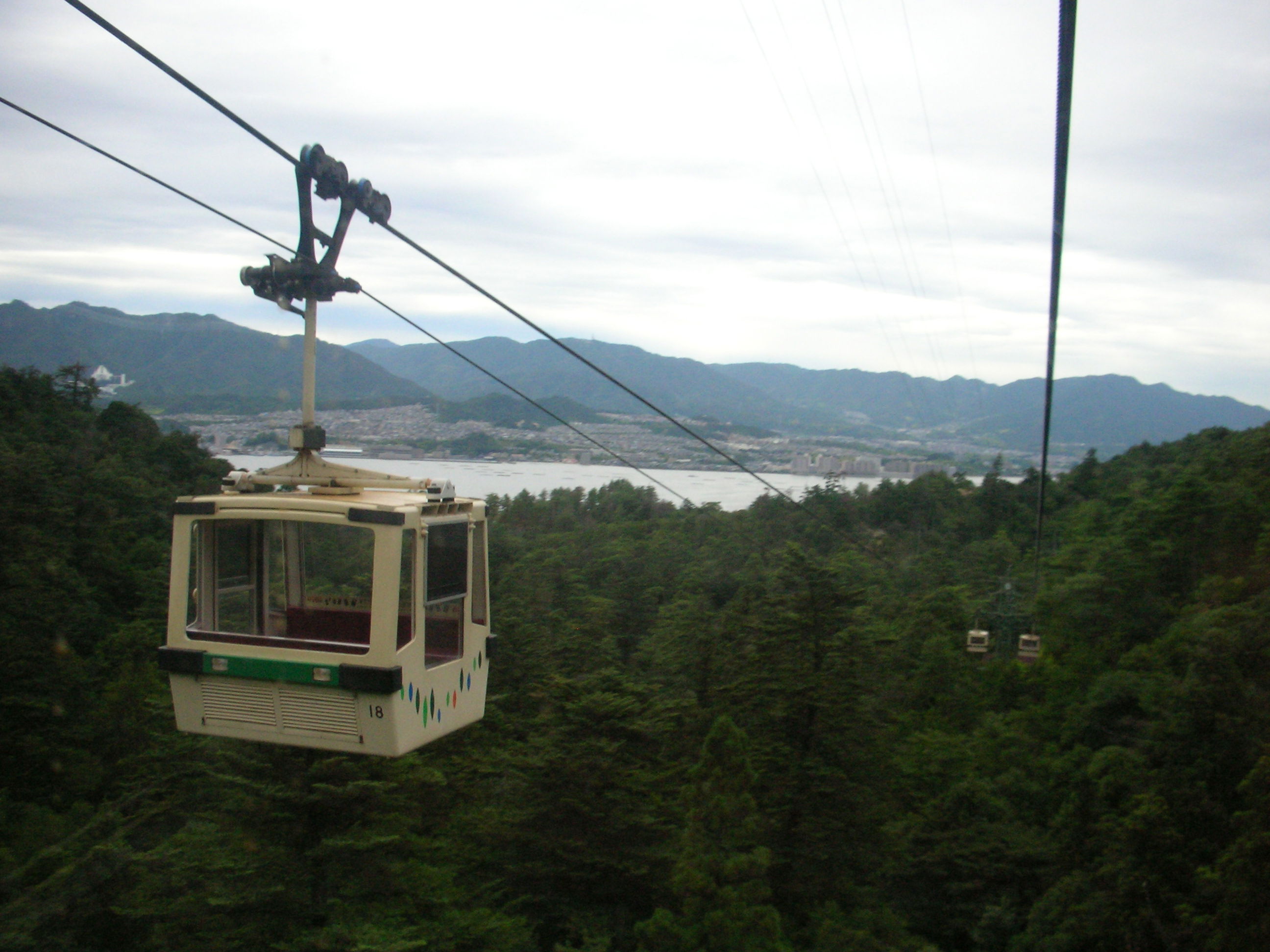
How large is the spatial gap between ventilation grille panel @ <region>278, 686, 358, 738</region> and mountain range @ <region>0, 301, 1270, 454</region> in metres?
2.47

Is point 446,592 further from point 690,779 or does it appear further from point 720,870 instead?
point 690,779

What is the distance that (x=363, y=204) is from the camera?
5754 mm

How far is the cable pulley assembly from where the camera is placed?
5.38 metres

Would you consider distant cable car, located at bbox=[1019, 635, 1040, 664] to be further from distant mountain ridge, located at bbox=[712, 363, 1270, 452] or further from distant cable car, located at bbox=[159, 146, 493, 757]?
distant mountain ridge, located at bbox=[712, 363, 1270, 452]

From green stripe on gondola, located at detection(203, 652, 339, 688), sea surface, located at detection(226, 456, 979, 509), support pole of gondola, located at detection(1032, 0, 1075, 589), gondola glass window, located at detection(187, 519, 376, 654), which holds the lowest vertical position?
sea surface, located at detection(226, 456, 979, 509)

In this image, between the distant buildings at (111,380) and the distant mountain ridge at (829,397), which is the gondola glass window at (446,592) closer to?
the distant buildings at (111,380)

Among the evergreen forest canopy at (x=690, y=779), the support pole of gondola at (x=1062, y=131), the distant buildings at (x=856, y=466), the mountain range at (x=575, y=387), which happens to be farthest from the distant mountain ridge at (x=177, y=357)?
the distant buildings at (x=856, y=466)

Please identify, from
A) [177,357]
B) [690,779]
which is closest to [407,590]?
[690,779]

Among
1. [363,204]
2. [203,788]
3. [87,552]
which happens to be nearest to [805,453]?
[87,552]

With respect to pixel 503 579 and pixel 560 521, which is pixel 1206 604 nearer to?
pixel 503 579

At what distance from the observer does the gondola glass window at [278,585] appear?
5512 mm

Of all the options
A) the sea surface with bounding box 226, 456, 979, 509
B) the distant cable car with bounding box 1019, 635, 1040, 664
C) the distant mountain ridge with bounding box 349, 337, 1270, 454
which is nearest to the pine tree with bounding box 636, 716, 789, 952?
the sea surface with bounding box 226, 456, 979, 509

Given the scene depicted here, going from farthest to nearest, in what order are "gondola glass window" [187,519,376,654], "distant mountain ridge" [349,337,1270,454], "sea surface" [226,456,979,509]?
"distant mountain ridge" [349,337,1270,454] < "sea surface" [226,456,979,509] < "gondola glass window" [187,519,376,654]

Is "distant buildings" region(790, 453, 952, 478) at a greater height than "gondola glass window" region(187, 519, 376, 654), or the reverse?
"gondola glass window" region(187, 519, 376, 654)
